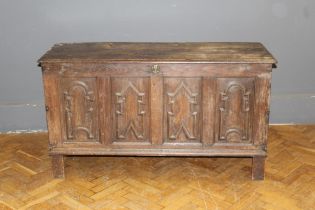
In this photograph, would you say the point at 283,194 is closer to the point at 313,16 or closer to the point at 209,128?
the point at 209,128

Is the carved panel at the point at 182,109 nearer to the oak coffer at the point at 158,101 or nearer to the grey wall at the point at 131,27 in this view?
the oak coffer at the point at 158,101

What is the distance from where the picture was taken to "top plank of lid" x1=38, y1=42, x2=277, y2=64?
98.6 inches

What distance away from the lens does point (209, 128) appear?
8.61 ft

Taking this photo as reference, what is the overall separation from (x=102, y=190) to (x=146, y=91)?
24.3 inches

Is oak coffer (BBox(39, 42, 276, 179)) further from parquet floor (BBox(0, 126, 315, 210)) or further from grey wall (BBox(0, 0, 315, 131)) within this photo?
grey wall (BBox(0, 0, 315, 131))

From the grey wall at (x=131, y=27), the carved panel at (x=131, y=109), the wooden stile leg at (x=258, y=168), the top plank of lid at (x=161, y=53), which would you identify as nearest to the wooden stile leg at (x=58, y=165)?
the carved panel at (x=131, y=109)

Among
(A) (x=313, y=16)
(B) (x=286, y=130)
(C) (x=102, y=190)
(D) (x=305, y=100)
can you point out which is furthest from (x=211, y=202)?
(A) (x=313, y=16)

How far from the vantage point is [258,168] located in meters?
2.67

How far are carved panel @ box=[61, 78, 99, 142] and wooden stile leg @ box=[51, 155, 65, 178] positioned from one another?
5.3 inches

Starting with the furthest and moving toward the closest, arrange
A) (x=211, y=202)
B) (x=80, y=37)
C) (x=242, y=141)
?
(x=80, y=37), (x=242, y=141), (x=211, y=202)

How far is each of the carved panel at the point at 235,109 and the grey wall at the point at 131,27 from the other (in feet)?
2.64

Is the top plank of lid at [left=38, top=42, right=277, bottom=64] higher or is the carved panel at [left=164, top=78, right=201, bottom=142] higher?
the top plank of lid at [left=38, top=42, right=277, bottom=64]

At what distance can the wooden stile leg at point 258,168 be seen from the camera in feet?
8.72

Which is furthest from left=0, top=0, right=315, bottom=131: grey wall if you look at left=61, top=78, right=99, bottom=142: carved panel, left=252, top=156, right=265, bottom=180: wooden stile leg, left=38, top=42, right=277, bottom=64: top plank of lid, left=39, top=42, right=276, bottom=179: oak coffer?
left=252, top=156, right=265, bottom=180: wooden stile leg
